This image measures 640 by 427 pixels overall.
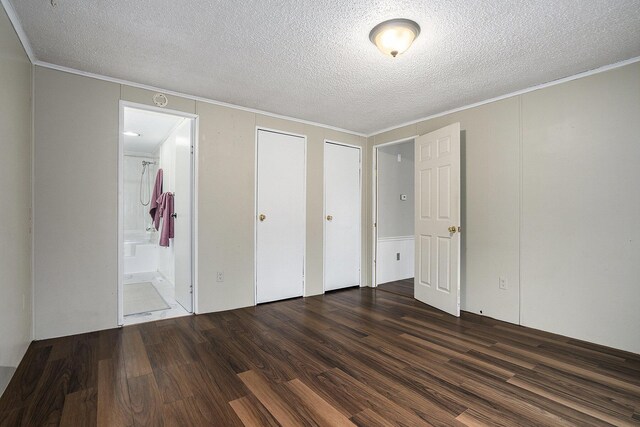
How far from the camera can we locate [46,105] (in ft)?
8.68

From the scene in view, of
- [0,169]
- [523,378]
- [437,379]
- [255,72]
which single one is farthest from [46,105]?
[523,378]

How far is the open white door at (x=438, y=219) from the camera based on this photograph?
340 centimetres

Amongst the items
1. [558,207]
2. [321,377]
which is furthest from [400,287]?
[321,377]

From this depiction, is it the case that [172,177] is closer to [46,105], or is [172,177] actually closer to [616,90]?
[46,105]

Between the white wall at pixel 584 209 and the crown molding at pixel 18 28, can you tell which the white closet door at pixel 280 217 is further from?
the white wall at pixel 584 209

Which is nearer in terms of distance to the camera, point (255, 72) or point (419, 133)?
point (255, 72)

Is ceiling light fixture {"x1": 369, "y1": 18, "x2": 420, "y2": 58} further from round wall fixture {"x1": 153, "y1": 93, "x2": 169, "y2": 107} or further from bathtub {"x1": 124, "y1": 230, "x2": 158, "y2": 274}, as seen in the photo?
bathtub {"x1": 124, "y1": 230, "x2": 158, "y2": 274}

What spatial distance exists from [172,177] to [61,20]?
2526mm

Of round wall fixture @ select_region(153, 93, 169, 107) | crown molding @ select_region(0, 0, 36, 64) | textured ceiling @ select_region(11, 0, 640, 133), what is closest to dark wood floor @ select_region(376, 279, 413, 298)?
textured ceiling @ select_region(11, 0, 640, 133)

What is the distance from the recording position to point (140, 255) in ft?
19.4

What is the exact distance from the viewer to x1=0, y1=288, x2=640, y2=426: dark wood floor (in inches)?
66.3

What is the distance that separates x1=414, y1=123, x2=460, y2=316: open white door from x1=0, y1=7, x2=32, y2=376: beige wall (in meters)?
3.68

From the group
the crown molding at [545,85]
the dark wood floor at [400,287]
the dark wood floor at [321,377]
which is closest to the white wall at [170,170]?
the dark wood floor at [321,377]

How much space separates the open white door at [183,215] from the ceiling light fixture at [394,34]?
2292 millimetres
